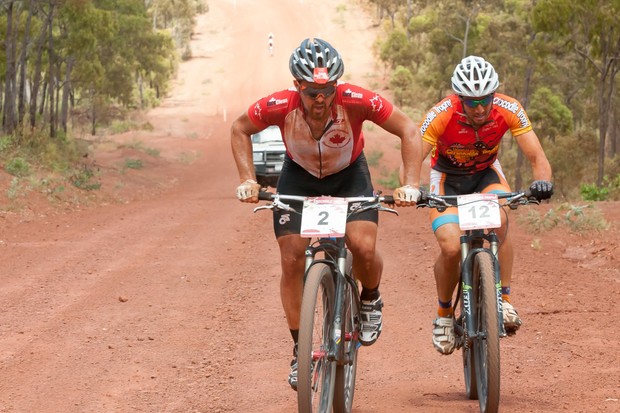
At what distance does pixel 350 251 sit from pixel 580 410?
65.7 inches

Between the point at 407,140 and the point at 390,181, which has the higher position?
the point at 407,140

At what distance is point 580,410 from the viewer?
19.7ft

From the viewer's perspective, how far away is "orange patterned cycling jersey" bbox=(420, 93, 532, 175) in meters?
6.84

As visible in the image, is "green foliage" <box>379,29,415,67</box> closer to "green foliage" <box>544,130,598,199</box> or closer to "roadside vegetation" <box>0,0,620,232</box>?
"roadside vegetation" <box>0,0,620,232</box>

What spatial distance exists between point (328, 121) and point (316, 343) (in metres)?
1.33

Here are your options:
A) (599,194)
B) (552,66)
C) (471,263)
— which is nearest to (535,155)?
(471,263)

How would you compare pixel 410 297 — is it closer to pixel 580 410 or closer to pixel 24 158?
pixel 580 410

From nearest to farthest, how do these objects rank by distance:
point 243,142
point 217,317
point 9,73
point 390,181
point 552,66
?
point 243,142 < point 217,317 < point 9,73 < point 390,181 < point 552,66

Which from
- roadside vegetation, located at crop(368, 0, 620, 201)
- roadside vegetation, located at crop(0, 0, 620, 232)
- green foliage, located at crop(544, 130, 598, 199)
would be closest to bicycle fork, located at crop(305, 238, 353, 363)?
roadside vegetation, located at crop(0, 0, 620, 232)

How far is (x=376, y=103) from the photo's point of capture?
237 inches

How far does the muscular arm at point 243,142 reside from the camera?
6.24 meters

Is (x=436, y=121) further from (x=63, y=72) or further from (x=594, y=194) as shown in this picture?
(x=63, y=72)

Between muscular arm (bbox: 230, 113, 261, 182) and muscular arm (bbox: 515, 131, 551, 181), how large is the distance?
6.09 ft

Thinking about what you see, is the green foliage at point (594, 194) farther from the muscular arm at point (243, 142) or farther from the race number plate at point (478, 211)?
the muscular arm at point (243, 142)
